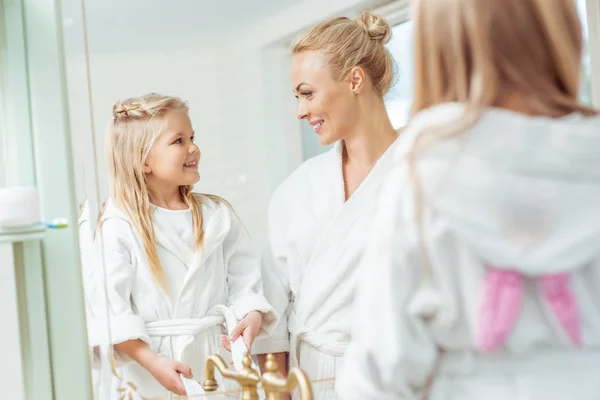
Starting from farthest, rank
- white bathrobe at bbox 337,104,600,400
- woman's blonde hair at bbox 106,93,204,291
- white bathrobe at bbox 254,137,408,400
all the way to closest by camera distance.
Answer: woman's blonde hair at bbox 106,93,204,291 → white bathrobe at bbox 254,137,408,400 → white bathrobe at bbox 337,104,600,400

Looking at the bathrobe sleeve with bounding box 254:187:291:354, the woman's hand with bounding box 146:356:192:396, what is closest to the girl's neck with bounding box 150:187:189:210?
the bathrobe sleeve with bounding box 254:187:291:354

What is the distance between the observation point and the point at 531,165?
853mm

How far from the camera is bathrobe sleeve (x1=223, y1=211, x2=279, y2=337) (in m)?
1.37

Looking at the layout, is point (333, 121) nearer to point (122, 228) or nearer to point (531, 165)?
point (122, 228)

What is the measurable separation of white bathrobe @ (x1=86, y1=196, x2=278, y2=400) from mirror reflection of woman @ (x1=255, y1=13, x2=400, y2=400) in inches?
2.9

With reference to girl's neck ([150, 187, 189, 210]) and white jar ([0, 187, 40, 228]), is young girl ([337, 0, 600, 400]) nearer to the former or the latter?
girl's neck ([150, 187, 189, 210])

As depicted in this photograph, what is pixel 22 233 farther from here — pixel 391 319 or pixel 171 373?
pixel 391 319

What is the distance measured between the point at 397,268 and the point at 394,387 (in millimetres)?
140

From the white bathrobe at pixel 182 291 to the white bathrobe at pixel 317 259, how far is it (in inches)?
1.5

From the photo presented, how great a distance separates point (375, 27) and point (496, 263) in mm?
571

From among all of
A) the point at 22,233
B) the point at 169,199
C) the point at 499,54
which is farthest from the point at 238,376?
the point at 499,54

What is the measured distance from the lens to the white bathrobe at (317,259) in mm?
1272

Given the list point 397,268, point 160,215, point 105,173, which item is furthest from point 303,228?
point 397,268

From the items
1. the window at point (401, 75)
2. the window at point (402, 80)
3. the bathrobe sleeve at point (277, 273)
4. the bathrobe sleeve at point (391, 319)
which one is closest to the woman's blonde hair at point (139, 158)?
the bathrobe sleeve at point (277, 273)
